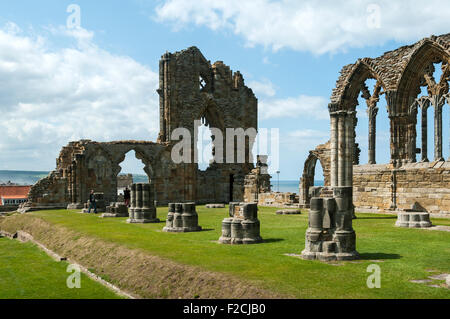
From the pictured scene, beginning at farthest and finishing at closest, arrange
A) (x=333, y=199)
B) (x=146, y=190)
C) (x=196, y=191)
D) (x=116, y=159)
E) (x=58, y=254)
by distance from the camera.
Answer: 1. (x=196, y=191)
2. (x=116, y=159)
3. (x=146, y=190)
4. (x=58, y=254)
5. (x=333, y=199)

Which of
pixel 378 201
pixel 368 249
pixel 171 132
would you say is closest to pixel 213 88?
pixel 171 132

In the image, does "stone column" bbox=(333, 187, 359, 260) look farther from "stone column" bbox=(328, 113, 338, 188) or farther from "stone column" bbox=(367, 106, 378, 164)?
"stone column" bbox=(367, 106, 378, 164)

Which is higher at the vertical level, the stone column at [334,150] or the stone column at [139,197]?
the stone column at [334,150]

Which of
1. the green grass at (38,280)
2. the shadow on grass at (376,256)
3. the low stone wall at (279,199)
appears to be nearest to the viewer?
the green grass at (38,280)

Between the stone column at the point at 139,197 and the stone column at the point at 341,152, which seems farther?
the stone column at the point at 341,152

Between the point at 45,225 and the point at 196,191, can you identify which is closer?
the point at 45,225

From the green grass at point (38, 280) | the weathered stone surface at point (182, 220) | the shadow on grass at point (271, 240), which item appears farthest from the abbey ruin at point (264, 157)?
the green grass at point (38, 280)

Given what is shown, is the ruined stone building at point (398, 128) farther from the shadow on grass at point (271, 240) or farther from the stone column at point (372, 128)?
the shadow on grass at point (271, 240)

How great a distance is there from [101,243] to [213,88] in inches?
868

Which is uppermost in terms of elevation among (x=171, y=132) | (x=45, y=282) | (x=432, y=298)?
(x=171, y=132)

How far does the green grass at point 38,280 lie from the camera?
922cm

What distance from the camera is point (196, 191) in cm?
3266

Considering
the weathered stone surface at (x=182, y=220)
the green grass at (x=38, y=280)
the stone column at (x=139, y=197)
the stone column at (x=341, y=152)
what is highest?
the stone column at (x=341, y=152)
